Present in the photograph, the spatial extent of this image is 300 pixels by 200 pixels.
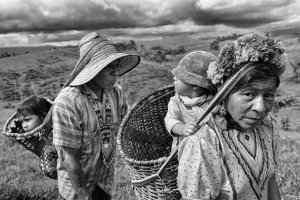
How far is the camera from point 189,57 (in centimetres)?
256

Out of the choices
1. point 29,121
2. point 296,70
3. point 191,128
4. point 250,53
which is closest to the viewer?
point 250,53

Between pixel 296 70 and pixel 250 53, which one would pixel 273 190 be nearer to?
pixel 250 53

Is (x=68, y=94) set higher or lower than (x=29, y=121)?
higher

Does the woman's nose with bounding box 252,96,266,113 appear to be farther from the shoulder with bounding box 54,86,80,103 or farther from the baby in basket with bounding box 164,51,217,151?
the shoulder with bounding box 54,86,80,103

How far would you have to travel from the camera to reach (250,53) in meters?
1.50

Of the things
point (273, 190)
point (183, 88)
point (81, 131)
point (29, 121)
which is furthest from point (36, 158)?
point (273, 190)

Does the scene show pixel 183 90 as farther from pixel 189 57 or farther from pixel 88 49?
pixel 88 49

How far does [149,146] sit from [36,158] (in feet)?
9.92

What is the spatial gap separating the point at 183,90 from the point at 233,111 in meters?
0.95

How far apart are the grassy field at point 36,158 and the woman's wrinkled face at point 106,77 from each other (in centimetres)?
37

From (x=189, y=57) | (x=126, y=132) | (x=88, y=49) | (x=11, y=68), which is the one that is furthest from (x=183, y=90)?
(x=11, y=68)

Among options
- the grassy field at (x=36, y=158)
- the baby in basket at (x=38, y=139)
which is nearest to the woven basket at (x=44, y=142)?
the baby in basket at (x=38, y=139)

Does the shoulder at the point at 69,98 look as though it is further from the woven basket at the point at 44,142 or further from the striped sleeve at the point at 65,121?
the woven basket at the point at 44,142

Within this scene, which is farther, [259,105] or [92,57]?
[92,57]
